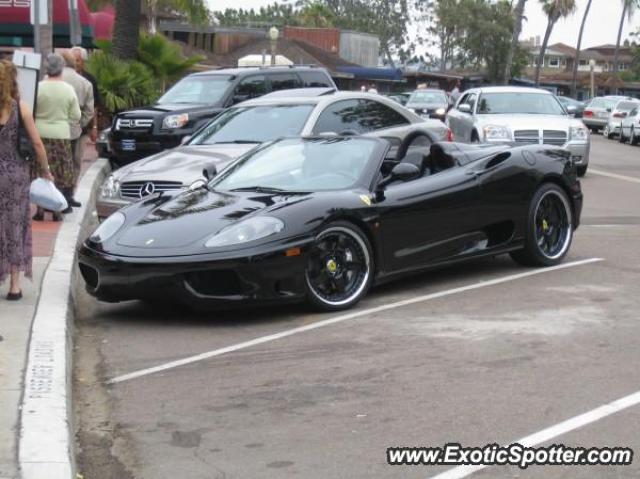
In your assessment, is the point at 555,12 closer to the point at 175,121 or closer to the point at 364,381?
the point at 175,121

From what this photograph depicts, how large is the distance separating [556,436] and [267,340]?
266 cm

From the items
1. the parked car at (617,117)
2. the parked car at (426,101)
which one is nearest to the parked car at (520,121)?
the parked car at (426,101)

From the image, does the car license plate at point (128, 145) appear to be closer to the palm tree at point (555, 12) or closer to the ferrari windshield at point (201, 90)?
the ferrari windshield at point (201, 90)

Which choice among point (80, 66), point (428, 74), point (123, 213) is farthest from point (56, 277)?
point (428, 74)

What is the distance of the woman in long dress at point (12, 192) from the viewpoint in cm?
830

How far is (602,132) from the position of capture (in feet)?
161

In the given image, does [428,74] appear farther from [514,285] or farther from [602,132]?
[514,285]

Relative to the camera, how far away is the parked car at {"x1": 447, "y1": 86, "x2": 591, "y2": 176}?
20.0 meters

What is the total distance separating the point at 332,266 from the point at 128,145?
10.7 m

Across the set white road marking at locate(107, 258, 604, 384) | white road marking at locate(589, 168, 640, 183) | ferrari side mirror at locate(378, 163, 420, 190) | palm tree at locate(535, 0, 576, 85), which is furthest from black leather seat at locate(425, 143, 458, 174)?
palm tree at locate(535, 0, 576, 85)

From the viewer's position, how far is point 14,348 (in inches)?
276

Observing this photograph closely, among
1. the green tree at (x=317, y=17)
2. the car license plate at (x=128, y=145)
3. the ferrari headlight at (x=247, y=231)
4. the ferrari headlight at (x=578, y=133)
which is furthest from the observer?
the green tree at (x=317, y=17)

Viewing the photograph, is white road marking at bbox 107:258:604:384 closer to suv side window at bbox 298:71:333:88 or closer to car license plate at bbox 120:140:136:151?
suv side window at bbox 298:71:333:88

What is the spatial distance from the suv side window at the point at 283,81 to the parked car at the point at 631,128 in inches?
835
